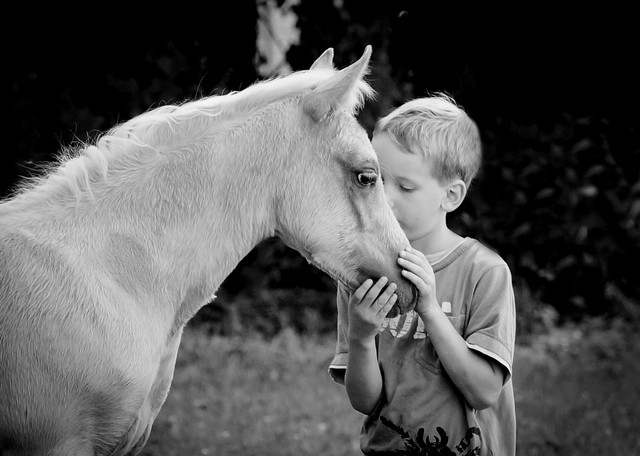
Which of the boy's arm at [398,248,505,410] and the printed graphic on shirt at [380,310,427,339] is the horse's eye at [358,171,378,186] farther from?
the printed graphic on shirt at [380,310,427,339]

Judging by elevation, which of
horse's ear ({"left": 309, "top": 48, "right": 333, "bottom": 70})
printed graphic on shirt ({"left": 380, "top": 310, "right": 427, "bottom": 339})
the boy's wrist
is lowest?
printed graphic on shirt ({"left": 380, "top": 310, "right": 427, "bottom": 339})

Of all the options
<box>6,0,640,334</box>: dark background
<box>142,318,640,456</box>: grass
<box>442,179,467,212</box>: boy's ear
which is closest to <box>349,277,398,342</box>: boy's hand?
<box>442,179,467,212</box>: boy's ear

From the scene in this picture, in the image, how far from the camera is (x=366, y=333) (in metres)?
2.32

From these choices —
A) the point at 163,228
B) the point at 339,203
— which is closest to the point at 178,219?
the point at 163,228

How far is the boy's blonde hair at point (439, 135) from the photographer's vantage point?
2486mm

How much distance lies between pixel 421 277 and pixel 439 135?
1.81 ft

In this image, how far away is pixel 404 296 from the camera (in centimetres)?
236

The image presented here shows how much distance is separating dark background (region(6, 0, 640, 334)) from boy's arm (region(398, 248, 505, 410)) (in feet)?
11.4

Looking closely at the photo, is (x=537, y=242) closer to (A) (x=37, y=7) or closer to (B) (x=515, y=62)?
(B) (x=515, y=62)

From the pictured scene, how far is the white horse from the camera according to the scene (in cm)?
216

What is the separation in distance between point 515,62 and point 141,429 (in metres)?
5.04

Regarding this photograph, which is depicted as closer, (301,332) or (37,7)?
(37,7)

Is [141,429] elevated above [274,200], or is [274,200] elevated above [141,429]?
[274,200]

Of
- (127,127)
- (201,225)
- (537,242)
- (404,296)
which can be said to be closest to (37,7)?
(127,127)
